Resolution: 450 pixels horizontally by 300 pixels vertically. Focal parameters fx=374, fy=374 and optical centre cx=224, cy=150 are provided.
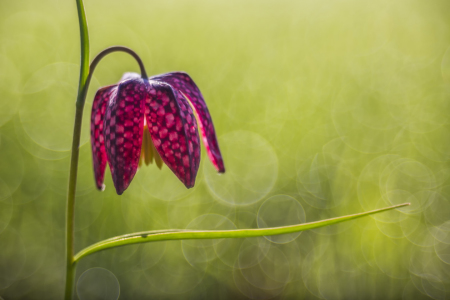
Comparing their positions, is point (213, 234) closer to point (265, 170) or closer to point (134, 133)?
point (134, 133)

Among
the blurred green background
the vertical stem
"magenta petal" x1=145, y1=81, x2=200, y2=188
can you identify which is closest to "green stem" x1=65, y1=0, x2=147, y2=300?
the vertical stem

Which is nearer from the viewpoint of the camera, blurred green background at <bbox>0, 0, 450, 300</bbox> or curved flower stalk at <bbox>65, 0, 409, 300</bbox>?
curved flower stalk at <bbox>65, 0, 409, 300</bbox>

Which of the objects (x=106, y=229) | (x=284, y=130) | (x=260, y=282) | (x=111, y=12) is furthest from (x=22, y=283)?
(x=111, y=12)

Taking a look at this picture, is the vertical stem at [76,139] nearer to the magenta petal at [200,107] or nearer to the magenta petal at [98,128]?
the magenta petal at [98,128]

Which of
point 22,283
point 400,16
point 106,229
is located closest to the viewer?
point 22,283

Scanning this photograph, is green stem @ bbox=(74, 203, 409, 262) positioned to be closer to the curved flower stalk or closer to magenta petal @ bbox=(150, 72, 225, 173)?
the curved flower stalk

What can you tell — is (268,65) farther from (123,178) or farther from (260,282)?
(123,178)
